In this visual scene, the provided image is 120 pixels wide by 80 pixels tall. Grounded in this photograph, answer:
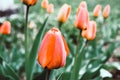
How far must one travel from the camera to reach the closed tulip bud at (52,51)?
5.37ft

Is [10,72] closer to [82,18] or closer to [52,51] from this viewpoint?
[82,18]

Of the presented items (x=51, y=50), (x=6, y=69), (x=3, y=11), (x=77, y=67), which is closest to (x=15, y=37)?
(x=3, y=11)

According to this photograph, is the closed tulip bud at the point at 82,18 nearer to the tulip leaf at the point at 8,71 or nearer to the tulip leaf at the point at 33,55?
the tulip leaf at the point at 33,55

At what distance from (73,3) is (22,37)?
13.2 ft

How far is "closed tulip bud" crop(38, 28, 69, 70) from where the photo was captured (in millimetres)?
1636

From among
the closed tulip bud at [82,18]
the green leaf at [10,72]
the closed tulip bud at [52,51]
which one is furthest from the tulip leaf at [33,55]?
the closed tulip bud at [52,51]

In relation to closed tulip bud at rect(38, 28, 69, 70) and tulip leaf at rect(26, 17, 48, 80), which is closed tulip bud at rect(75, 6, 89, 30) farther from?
closed tulip bud at rect(38, 28, 69, 70)

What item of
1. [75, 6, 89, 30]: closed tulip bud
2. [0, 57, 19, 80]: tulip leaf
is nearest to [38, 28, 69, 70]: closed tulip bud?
[75, 6, 89, 30]: closed tulip bud

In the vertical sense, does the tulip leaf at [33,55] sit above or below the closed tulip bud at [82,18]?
below

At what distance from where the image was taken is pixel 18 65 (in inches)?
137

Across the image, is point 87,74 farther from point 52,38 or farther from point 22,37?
point 22,37

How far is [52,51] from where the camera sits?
1.66 metres

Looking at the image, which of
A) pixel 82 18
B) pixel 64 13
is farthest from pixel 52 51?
pixel 64 13

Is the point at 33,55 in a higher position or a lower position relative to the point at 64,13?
lower
